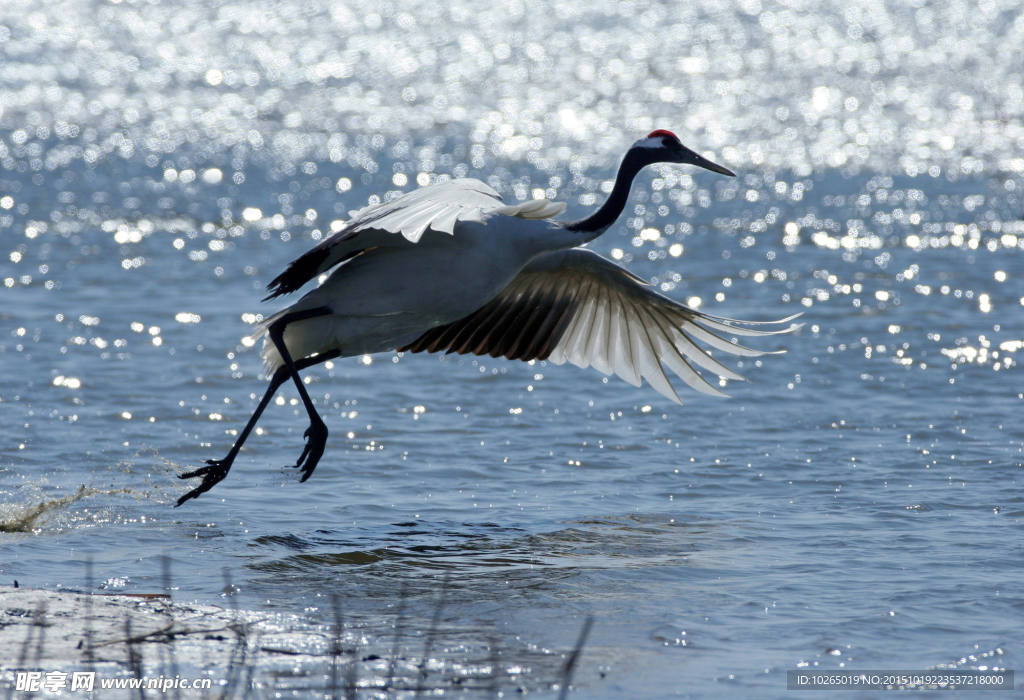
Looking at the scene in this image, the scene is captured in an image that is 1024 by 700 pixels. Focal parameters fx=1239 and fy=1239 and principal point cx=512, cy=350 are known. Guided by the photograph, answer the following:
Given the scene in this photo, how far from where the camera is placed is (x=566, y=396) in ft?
33.7

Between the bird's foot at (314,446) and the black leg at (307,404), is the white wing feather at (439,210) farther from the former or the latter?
the bird's foot at (314,446)

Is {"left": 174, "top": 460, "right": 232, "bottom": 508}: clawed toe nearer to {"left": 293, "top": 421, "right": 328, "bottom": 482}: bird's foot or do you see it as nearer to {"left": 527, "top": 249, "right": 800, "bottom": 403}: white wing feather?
{"left": 293, "top": 421, "right": 328, "bottom": 482}: bird's foot

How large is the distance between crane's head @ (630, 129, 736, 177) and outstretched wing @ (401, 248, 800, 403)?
3.23 ft

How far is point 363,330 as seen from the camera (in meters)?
7.20

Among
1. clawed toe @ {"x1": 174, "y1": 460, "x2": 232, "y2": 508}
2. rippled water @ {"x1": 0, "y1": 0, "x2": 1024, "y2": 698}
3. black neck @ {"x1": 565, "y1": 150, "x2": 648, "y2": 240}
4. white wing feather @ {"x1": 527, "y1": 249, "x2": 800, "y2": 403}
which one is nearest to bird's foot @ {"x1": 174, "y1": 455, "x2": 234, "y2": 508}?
clawed toe @ {"x1": 174, "y1": 460, "x2": 232, "y2": 508}

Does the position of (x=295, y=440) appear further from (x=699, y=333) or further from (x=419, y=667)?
(x=419, y=667)

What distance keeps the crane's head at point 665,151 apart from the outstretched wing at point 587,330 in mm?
983

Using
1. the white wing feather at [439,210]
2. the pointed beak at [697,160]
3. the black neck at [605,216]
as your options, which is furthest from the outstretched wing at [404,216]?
the pointed beak at [697,160]

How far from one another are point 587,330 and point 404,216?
2.78 meters

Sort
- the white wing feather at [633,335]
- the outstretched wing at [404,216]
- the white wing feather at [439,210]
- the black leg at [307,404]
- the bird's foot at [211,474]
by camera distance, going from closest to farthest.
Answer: the white wing feather at [439,210], the outstretched wing at [404,216], the bird's foot at [211,474], the black leg at [307,404], the white wing feather at [633,335]

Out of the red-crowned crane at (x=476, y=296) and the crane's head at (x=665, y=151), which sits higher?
the crane's head at (x=665, y=151)

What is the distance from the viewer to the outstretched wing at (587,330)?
27.0 ft

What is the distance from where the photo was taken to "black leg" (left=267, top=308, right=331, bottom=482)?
276 inches

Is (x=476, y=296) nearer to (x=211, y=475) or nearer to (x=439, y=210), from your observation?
(x=439, y=210)
